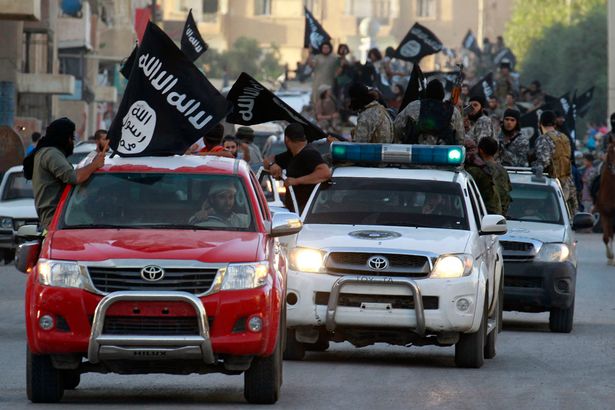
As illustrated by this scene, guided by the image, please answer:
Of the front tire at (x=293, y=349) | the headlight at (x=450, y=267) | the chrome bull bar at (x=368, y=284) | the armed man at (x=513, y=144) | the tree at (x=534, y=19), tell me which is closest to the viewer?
the chrome bull bar at (x=368, y=284)

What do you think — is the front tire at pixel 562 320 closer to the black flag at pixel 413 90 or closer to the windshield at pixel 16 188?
the black flag at pixel 413 90

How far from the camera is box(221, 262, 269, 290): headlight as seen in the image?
11.6 metres

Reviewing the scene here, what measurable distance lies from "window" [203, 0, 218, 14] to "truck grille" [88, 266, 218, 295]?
576 ft

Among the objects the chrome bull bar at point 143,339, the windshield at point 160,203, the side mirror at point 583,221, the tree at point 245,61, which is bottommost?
the tree at point 245,61

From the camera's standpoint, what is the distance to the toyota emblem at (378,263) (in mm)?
14492

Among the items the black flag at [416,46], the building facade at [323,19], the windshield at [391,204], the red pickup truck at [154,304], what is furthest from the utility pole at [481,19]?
the red pickup truck at [154,304]

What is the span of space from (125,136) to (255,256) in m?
1.92

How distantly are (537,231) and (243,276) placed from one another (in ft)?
25.8

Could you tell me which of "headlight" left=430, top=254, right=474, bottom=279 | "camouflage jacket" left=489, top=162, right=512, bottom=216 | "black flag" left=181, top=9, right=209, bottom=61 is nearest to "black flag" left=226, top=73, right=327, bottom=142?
"camouflage jacket" left=489, top=162, right=512, bottom=216

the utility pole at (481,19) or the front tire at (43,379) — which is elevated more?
the front tire at (43,379)

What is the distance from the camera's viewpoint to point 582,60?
323 ft

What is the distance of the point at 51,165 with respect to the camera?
1410 centimetres

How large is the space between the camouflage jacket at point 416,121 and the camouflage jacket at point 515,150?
3.67 m

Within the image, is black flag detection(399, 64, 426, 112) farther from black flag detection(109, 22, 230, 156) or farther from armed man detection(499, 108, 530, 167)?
black flag detection(109, 22, 230, 156)
